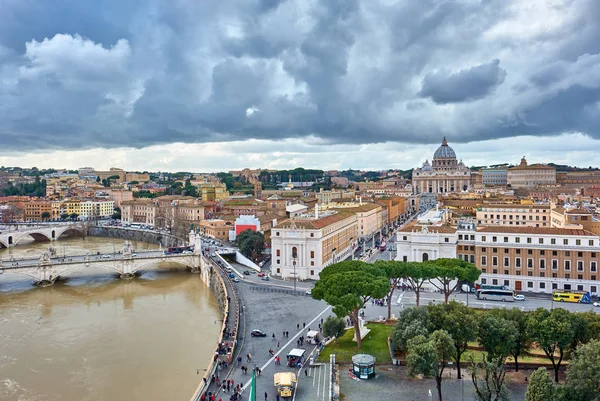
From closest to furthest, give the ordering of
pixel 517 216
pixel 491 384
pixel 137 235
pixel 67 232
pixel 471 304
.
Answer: pixel 491 384
pixel 471 304
pixel 517 216
pixel 137 235
pixel 67 232

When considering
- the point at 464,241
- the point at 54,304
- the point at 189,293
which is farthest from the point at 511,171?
the point at 54,304

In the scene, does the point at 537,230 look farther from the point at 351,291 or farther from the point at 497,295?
the point at 351,291

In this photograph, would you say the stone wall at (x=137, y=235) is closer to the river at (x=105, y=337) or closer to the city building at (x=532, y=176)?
the river at (x=105, y=337)

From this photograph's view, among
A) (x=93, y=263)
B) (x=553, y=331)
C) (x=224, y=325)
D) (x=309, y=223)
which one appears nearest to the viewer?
(x=553, y=331)

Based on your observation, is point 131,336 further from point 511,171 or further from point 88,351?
point 511,171

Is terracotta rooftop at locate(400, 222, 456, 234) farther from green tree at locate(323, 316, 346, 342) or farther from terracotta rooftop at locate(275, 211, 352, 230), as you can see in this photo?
green tree at locate(323, 316, 346, 342)

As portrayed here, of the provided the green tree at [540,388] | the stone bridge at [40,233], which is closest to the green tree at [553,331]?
the green tree at [540,388]

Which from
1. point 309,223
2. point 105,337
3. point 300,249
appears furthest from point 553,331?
point 309,223
